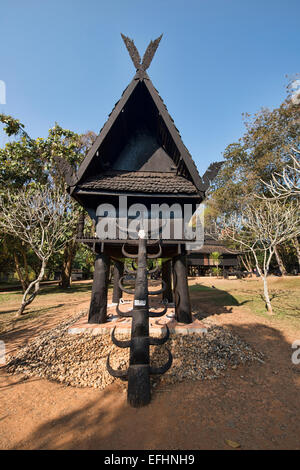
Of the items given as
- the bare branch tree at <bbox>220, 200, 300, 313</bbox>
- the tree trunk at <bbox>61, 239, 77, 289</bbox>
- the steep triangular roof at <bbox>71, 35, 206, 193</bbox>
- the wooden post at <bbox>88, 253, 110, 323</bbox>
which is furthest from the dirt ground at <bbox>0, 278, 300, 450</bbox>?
the tree trunk at <bbox>61, 239, 77, 289</bbox>

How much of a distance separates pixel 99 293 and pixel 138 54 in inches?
317

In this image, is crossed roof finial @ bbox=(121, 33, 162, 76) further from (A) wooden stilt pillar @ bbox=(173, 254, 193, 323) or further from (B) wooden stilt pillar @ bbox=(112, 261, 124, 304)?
(B) wooden stilt pillar @ bbox=(112, 261, 124, 304)

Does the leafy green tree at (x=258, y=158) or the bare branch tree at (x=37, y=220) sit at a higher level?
the leafy green tree at (x=258, y=158)

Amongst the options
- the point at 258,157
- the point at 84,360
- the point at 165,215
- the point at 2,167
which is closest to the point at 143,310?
the point at 84,360

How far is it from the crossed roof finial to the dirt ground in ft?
29.1

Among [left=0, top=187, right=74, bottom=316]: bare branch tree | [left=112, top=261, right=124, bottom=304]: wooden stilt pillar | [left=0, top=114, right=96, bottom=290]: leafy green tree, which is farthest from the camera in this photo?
[left=0, top=114, right=96, bottom=290]: leafy green tree

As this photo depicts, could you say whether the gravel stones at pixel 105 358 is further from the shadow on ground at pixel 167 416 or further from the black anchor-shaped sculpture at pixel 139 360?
the black anchor-shaped sculpture at pixel 139 360

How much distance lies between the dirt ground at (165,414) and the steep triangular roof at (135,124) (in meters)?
5.08

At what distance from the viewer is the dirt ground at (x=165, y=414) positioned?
2.70 meters

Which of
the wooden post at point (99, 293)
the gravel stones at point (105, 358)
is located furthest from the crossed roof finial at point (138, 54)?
the gravel stones at point (105, 358)

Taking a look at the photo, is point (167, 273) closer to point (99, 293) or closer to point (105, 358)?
point (99, 293)

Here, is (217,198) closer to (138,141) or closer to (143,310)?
(138,141)

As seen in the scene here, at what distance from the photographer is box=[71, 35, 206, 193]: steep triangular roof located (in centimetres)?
610

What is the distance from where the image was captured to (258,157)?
24.7m
